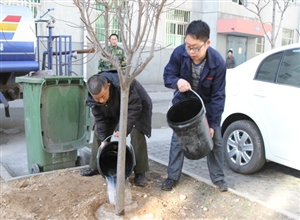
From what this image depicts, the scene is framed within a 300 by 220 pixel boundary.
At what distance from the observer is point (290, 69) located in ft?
13.4

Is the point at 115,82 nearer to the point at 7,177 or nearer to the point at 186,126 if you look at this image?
the point at 186,126

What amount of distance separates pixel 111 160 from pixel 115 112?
0.54 m

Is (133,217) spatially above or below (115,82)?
below

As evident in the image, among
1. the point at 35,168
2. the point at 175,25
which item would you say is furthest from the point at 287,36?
the point at 35,168

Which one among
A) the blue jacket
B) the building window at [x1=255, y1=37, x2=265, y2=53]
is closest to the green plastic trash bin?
the blue jacket

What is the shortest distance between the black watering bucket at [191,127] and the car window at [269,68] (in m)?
1.32

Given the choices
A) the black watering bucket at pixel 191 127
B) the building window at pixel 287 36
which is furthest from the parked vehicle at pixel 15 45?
the building window at pixel 287 36

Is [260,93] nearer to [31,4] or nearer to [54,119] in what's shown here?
[54,119]

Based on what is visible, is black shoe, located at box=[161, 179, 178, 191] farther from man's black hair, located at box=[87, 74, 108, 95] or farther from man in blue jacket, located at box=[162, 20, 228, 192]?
man's black hair, located at box=[87, 74, 108, 95]

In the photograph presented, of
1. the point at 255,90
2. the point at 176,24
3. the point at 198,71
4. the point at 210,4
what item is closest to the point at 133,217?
the point at 198,71

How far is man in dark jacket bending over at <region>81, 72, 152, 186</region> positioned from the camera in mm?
3254

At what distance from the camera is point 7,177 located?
13.3ft

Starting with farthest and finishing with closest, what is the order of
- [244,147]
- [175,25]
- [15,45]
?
[175,25], [15,45], [244,147]

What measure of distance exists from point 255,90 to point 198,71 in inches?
43.0
